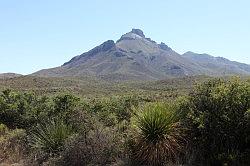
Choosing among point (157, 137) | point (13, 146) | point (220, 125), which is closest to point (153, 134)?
point (157, 137)

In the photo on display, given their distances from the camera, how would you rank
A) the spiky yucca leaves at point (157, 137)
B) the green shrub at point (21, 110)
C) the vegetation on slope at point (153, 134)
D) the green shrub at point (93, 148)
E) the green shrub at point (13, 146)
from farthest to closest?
the green shrub at point (21, 110), the green shrub at point (13, 146), the green shrub at point (93, 148), the spiky yucca leaves at point (157, 137), the vegetation on slope at point (153, 134)

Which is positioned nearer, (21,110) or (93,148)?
(93,148)

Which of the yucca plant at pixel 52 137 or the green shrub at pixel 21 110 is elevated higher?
the green shrub at pixel 21 110

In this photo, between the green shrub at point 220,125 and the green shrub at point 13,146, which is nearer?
the green shrub at point 220,125

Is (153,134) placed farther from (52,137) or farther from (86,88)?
(86,88)

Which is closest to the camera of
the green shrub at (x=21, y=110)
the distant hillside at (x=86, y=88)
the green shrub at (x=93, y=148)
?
the green shrub at (x=93, y=148)

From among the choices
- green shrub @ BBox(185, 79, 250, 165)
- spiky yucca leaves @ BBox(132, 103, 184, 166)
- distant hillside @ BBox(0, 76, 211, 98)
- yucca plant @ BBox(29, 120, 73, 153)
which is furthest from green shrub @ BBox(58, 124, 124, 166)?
distant hillside @ BBox(0, 76, 211, 98)

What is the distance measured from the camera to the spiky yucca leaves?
10453mm

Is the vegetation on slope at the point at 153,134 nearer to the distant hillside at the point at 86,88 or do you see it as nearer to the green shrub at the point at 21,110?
the green shrub at the point at 21,110

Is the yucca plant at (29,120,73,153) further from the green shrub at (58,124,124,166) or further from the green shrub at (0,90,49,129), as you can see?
the green shrub at (0,90,49,129)

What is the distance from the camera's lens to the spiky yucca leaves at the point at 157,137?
10453 millimetres

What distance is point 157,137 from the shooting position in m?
10.7

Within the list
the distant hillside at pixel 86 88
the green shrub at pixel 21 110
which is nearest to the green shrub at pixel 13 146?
the green shrub at pixel 21 110

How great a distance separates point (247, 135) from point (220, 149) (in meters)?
0.69
